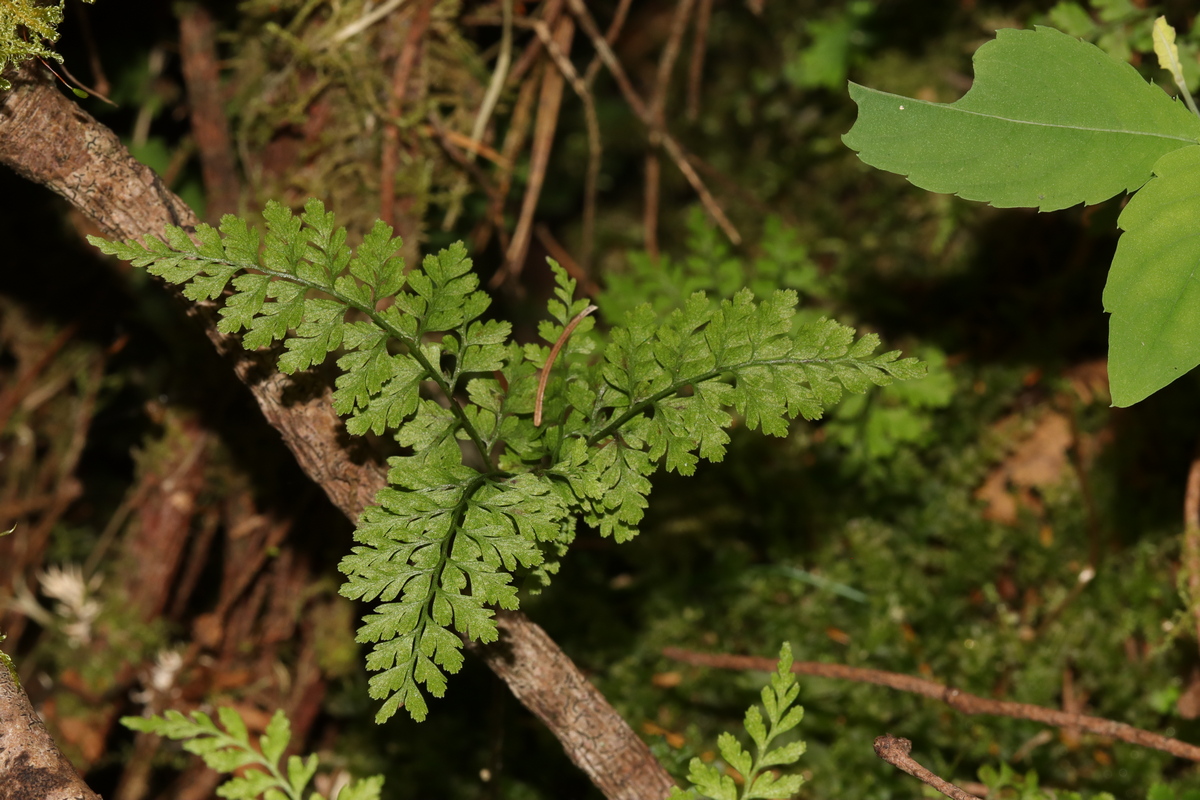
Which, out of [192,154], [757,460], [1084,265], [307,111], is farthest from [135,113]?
[1084,265]

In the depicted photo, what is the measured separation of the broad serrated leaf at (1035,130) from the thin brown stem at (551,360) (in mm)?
738

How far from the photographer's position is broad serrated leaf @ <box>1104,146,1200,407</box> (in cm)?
189

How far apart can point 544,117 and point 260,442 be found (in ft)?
5.17

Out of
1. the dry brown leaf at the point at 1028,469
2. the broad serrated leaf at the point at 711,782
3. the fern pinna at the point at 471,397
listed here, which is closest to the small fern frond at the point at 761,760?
the broad serrated leaf at the point at 711,782

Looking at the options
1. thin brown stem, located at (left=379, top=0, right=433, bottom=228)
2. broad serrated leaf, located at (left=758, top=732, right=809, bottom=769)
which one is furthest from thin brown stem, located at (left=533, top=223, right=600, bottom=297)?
broad serrated leaf, located at (left=758, top=732, right=809, bottom=769)

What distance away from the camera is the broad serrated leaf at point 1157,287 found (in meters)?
1.89

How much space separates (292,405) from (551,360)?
2.00ft

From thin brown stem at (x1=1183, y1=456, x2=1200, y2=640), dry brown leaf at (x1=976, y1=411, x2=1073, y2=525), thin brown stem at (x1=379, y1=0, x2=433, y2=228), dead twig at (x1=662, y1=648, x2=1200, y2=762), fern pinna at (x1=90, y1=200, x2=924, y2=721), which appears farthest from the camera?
dry brown leaf at (x1=976, y1=411, x2=1073, y2=525)

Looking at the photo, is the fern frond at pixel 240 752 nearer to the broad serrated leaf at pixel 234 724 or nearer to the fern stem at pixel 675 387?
the broad serrated leaf at pixel 234 724

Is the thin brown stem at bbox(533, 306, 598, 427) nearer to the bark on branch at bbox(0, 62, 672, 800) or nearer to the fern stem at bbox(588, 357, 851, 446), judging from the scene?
the fern stem at bbox(588, 357, 851, 446)

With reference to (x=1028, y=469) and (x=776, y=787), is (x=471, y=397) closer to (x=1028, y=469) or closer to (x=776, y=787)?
(x=776, y=787)

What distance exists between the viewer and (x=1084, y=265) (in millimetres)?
3576

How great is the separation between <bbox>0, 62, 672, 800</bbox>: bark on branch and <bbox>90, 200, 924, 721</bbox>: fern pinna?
193 mm

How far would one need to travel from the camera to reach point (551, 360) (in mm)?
2041
